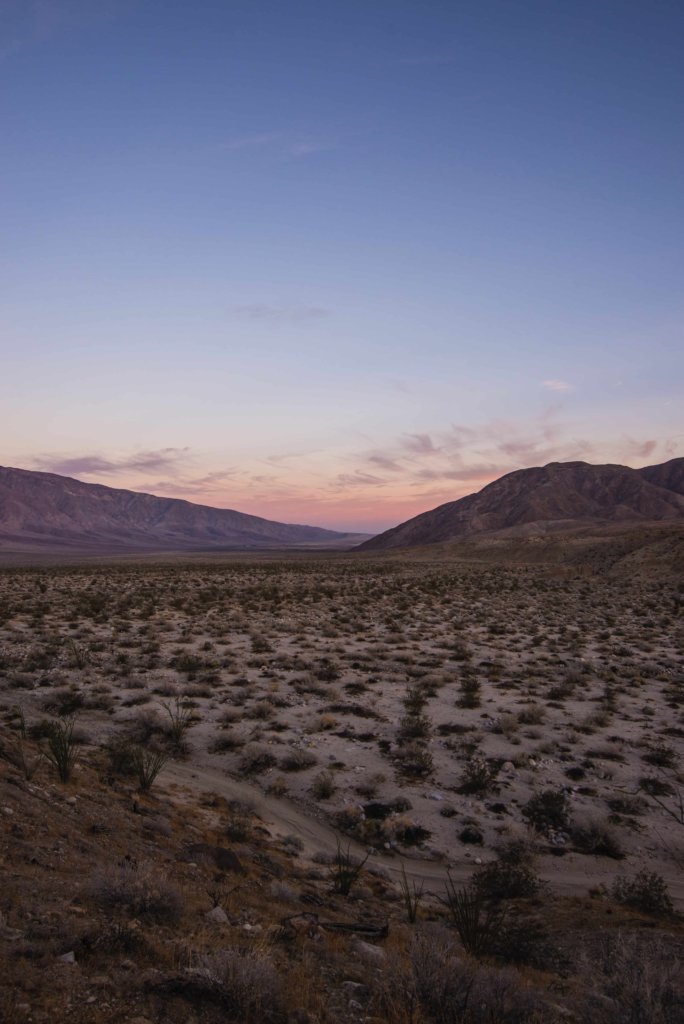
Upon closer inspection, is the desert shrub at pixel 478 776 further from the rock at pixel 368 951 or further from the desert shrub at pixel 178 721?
the desert shrub at pixel 178 721

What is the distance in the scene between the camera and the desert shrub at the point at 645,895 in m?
5.34

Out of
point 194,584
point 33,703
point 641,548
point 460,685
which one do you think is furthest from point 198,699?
point 641,548

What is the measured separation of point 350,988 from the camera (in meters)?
3.64

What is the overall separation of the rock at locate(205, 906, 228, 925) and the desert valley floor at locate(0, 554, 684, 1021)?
0.78 meters

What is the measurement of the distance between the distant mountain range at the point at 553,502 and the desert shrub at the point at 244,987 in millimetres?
133502

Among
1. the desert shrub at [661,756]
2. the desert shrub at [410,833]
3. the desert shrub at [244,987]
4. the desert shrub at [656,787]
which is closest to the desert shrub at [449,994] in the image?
the desert shrub at [244,987]

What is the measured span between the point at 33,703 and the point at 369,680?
7874mm

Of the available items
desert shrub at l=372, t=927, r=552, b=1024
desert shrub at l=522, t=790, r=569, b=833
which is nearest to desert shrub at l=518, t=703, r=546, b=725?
desert shrub at l=522, t=790, r=569, b=833

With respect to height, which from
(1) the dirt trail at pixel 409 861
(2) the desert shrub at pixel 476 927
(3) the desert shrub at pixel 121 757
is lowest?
(1) the dirt trail at pixel 409 861

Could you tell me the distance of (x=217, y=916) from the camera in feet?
14.1

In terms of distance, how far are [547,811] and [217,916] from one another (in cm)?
510

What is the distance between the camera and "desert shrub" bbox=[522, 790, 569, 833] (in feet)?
23.9

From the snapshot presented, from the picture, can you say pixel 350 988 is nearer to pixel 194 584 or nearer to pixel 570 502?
pixel 194 584

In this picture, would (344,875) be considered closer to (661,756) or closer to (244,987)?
(244,987)
